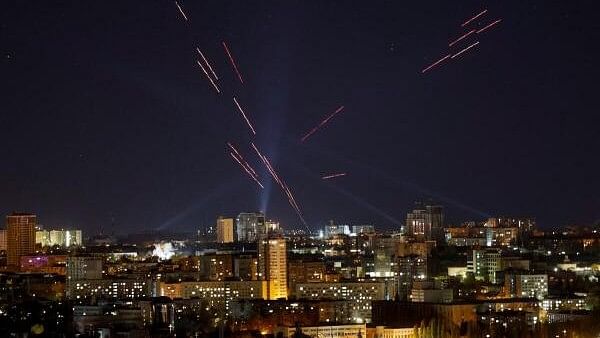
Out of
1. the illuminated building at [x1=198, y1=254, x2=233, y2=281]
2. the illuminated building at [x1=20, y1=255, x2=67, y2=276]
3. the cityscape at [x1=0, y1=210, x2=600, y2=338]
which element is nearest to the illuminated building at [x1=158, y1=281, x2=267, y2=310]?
the cityscape at [x1=0, y1=210, x2=600, y2=338]

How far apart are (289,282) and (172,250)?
13534 mm

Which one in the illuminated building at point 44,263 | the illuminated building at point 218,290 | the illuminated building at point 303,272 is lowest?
the illuminated building at point 218,290

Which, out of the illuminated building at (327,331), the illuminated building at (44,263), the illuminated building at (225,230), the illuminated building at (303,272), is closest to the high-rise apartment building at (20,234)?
the illuminated building at (44,263)

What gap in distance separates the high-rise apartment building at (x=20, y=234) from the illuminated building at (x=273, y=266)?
10241 mm

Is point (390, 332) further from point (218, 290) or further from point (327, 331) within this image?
point (218, 290)

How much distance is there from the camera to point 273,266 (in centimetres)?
2106

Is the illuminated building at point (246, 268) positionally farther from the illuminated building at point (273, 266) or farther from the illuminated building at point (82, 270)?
the illuminated building at point (82, 270)

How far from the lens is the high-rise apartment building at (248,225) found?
34.6 metres

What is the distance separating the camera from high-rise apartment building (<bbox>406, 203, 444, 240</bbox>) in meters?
33.0

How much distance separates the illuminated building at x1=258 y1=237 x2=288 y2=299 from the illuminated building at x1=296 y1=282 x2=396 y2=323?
0.46 m

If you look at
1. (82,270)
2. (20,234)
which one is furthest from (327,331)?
(20,234)

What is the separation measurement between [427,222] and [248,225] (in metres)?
4.86

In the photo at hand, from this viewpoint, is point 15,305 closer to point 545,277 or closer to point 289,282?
point 289,282

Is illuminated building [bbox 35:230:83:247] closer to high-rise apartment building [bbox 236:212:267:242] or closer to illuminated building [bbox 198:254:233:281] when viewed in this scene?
high-rise apartment building [bbox 236:212:267:242]
